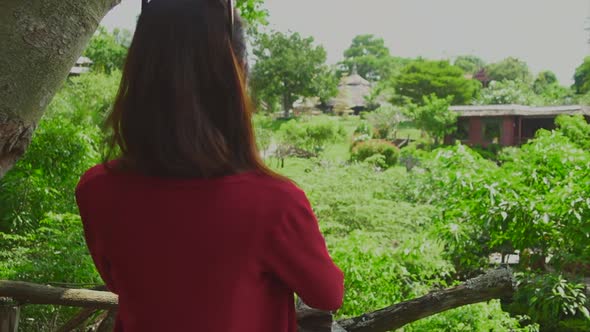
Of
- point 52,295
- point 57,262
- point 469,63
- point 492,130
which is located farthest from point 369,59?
point 52,295

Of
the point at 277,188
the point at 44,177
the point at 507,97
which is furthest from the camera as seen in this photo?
the point at 507,97

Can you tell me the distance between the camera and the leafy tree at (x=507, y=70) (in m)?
44.6

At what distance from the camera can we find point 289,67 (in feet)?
116

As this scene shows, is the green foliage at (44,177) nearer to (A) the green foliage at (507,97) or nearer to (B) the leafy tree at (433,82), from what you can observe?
(B) the leafy tree at (433,82)

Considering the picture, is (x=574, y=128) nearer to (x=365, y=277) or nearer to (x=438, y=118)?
→ (x=438, y=118)

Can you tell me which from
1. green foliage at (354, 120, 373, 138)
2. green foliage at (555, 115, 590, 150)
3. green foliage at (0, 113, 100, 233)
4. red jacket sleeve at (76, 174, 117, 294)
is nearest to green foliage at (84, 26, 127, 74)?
green foliage at (354, 120, 373, 138)

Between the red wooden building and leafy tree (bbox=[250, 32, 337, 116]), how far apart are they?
1480cm

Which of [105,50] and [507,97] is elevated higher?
[105,50]

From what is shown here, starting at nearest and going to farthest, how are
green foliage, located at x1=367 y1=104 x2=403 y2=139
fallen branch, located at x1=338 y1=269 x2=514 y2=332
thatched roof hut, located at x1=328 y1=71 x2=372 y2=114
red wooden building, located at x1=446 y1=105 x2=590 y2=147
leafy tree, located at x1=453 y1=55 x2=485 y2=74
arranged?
1. fallen branch, located at x1=338 y1=269 x2=514 y2=332
2. red wooden building, located at x1=446 y1=105 x2=590 y2=147
3. green foliage, located at x1=367 y1=104 x2=403 y2=139
4. thatched roof hut, located at x1=328 y1=71 x2=372 y2=114
5. leafy tree, located at x1=453 y1=55 x2=485 y2=74

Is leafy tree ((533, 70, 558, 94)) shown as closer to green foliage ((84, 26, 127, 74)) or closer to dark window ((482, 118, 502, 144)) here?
dark window ((482, 118, 502, 144))

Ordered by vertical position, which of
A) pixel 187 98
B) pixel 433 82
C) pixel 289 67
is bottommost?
pixel 187 98

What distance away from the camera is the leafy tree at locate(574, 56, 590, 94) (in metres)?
31.1

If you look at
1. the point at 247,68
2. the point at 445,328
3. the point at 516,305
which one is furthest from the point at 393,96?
the point at 247,68

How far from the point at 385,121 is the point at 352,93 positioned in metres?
15.1
